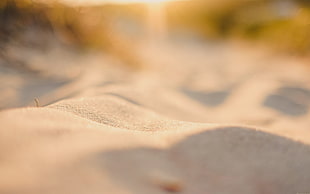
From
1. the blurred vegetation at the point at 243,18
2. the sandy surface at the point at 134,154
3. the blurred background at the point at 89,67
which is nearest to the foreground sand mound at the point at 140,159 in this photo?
the sandy surface at the point at 134,154

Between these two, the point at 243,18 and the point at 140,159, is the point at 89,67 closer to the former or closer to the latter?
the point at 140,159

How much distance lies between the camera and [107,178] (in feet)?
1.78

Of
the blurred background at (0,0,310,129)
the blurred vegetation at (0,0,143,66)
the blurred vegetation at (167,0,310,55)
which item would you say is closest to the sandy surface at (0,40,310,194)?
the blurred background at (0,0,310,129)

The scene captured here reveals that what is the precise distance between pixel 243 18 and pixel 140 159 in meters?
8.50

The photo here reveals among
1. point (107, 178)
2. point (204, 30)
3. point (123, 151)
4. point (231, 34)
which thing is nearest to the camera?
point (107, 178)

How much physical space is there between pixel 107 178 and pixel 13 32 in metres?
1.99

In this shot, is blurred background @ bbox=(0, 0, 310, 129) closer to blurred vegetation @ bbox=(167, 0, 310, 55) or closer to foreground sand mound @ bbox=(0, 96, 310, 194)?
foreground sand mound @ bbox=(0, 96, 310, 194)

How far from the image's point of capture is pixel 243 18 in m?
8.41

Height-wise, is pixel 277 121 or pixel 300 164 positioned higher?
pixel 277 121

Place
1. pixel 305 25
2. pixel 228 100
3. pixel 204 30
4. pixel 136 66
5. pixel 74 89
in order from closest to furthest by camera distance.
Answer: pixel 74 89 < pixel 228 100 < pixel 136 66 < pixel 305 25 < pixel 204 30

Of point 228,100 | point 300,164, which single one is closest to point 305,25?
point 228,100

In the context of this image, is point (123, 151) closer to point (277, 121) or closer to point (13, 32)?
point (277, 121)

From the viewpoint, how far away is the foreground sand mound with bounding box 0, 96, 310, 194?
1.73 feet

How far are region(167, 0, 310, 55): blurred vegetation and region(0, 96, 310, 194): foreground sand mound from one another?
363 centimetres
